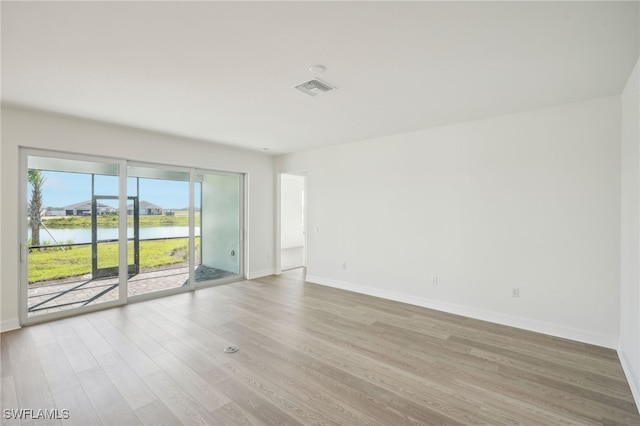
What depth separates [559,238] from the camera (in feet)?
11.3

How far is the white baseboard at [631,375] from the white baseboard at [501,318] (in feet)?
0.83

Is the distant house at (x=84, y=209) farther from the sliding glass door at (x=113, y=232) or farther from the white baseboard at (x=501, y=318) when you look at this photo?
the white baseboard at (x=501, y=318)

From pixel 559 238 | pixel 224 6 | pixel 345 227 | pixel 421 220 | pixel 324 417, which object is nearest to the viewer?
pixel 224 6

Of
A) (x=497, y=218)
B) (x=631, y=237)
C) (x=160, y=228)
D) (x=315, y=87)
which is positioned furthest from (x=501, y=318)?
(x=160, y=228)

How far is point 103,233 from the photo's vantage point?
440 centimetres

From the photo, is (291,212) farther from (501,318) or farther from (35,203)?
(501,318)

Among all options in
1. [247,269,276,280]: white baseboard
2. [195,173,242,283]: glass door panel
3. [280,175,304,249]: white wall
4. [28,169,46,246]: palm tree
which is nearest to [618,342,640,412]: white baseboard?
[247,269,276,280]: white baseboard

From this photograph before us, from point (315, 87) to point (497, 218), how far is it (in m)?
2.89

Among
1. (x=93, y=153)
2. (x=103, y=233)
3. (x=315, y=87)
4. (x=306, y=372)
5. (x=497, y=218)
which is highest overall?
(x=315, y=87)

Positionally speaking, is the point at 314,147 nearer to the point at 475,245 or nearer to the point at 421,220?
the point at 421,220

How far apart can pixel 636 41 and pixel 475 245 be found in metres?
2.57

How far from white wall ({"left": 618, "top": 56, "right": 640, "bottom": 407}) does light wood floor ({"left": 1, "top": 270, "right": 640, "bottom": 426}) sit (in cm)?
24

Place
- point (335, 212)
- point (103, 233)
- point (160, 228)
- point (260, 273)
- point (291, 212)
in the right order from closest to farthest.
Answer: point (103, 233)
point (160, 228)
point (335, 212)
point (260, 273)
point (291, 212)

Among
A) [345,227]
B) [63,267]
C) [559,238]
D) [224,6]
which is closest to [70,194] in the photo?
[63,267]
